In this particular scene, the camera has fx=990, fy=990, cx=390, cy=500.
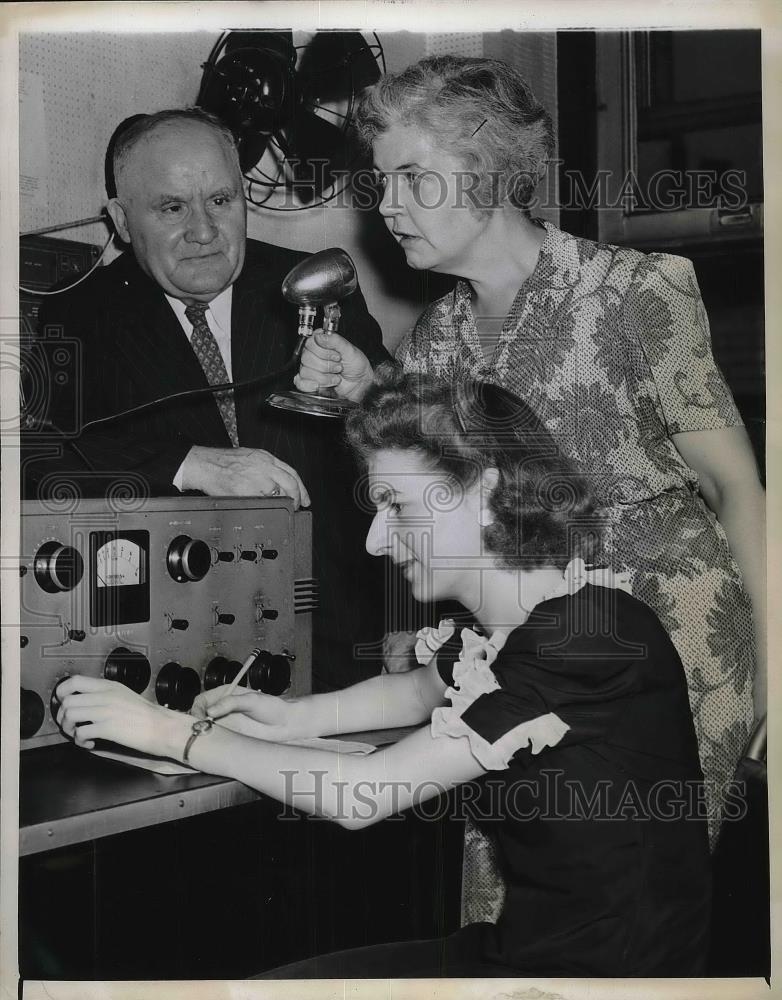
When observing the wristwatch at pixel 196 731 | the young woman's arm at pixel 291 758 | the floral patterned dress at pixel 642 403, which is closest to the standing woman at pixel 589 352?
the floral patterned dress at pixel 642 403

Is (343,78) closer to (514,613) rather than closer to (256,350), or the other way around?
(256,350)

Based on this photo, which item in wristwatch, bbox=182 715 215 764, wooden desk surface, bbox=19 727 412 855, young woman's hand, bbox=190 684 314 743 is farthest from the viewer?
young woman's hand, bbox=190 684 314 743

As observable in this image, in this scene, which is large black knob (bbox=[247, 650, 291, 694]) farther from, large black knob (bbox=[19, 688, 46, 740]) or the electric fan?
the electric fan

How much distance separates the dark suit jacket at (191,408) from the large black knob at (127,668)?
302mm

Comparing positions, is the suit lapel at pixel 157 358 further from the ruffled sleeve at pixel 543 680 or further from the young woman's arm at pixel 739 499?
the young woman's arm at pixel 739 499

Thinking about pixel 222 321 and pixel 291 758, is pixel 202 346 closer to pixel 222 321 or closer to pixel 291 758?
pixel 222 321

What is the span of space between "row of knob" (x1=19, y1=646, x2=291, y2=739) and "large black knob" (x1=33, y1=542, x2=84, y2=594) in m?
0.14

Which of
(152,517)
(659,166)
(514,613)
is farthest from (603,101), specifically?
(152,517)

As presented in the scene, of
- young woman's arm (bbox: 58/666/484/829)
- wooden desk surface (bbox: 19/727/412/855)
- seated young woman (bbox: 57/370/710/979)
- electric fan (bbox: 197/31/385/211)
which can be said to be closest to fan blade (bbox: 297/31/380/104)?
electric fan (bbox: 197/31/385/211)

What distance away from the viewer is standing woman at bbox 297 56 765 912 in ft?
5.65

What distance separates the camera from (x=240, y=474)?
1.73m

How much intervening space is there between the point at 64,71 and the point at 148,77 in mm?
149

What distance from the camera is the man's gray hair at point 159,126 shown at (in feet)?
5.62

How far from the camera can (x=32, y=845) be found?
4.81 feet
